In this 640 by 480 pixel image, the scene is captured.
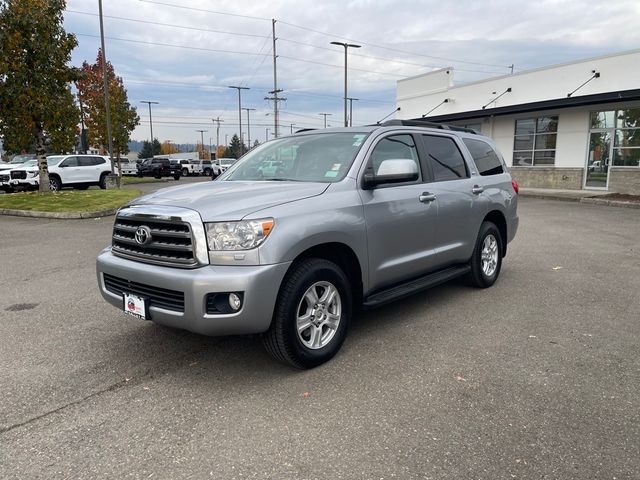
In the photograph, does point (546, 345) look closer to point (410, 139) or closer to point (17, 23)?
point (410, 139)

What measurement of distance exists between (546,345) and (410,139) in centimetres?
229

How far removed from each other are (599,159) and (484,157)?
1715 cm

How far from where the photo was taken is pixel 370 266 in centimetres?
418

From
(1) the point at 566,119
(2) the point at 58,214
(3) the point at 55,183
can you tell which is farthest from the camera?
(3) the point at 55,183

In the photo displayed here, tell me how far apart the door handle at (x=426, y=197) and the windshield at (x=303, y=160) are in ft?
2.67

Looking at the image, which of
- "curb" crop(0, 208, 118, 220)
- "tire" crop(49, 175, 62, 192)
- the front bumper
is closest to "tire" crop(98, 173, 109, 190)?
"tire" crop(49, 175, 62, 192)

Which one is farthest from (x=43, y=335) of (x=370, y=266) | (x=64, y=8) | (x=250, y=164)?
(x=64, y=8)

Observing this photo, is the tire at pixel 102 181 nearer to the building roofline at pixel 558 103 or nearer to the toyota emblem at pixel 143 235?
the building roofline at pixel 558 103

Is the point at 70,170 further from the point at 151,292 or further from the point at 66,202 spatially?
the point at 151,292

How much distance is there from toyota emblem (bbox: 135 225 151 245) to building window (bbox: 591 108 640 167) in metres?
20.5

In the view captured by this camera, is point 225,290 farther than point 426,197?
No

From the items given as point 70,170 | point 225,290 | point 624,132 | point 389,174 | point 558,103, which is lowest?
point 225,290

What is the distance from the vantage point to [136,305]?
3.64 metres

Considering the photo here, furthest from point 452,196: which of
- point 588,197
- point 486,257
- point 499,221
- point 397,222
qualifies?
point 588,197
